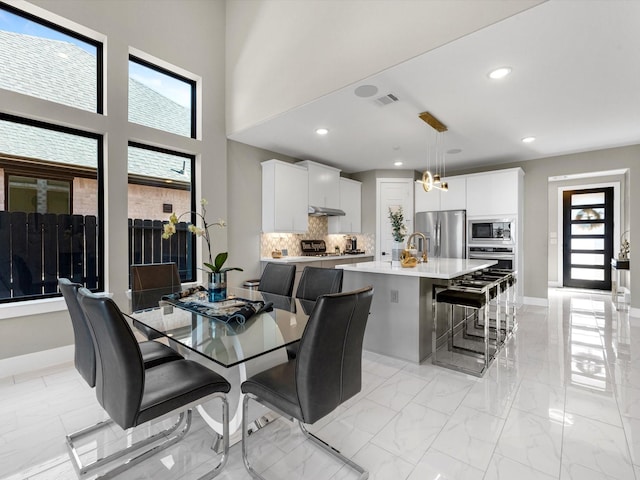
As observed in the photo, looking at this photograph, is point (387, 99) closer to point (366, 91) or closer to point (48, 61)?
point (366, 91)

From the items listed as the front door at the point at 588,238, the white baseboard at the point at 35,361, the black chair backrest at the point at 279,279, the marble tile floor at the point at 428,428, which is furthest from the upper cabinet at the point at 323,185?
the front door at the point at 588,238

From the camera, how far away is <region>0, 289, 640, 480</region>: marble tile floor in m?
1.67

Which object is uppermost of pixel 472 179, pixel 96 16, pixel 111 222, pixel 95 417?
pixel 96 16

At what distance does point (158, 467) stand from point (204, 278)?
112 inches

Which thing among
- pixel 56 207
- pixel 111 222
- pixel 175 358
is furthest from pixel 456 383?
pixel 56 207

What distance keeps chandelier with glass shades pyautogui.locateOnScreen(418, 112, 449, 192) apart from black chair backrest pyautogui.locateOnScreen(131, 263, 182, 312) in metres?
3.13

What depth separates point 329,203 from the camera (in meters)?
5.90

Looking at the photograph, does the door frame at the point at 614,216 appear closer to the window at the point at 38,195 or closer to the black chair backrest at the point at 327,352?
the black chair backrest at the point at 327,352

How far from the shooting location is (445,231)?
6098 millimetres

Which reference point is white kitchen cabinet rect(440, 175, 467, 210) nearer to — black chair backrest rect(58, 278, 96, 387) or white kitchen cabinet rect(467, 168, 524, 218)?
white kitchen cabinet rect(467, 168, 524, 218)

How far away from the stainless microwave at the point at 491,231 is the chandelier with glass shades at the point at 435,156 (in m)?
1.17

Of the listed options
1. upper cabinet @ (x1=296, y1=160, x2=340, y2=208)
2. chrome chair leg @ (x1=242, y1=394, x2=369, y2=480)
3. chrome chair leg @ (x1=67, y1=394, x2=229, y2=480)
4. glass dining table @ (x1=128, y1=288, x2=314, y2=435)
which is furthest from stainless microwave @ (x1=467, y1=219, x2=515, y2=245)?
chrome chair leg @ (x1=67, y1=394, x2=229, y2=480)

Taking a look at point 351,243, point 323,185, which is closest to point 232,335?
point 323,185

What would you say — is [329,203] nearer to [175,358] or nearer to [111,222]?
[111,222]
